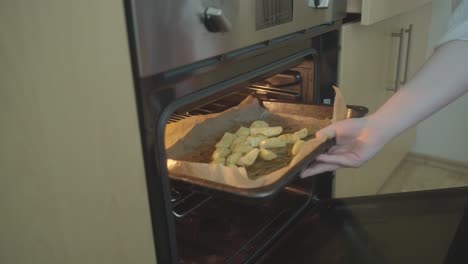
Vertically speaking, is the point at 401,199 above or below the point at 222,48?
below

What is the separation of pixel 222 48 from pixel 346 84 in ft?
1.73

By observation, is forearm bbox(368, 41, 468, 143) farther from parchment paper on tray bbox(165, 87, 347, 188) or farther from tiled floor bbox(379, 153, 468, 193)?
tiled floor bbox(379, 153, 468, 193)

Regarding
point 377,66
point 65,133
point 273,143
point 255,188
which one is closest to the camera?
point 65,133

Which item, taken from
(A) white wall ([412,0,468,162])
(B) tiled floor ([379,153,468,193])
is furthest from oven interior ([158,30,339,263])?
(A) white wall ([412,0,468,162])

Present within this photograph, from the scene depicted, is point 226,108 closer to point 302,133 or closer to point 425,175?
point 302,133

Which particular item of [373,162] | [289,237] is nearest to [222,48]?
[289,237]

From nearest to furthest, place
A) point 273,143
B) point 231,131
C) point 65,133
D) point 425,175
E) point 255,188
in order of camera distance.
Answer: point 65,133 → point 255,188 → point 273,143 → point 231,131 → point 425,175

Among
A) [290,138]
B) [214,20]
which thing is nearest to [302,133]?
[290,138]

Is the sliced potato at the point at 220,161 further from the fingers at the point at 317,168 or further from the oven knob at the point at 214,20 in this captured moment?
the oven knob at the point at 214,20

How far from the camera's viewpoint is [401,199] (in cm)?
90

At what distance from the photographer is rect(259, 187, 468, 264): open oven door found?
0.80 metres

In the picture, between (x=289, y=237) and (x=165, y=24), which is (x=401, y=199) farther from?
(x=165, y=24)

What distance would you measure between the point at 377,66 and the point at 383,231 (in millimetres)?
567

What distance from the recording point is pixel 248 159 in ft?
2.51
